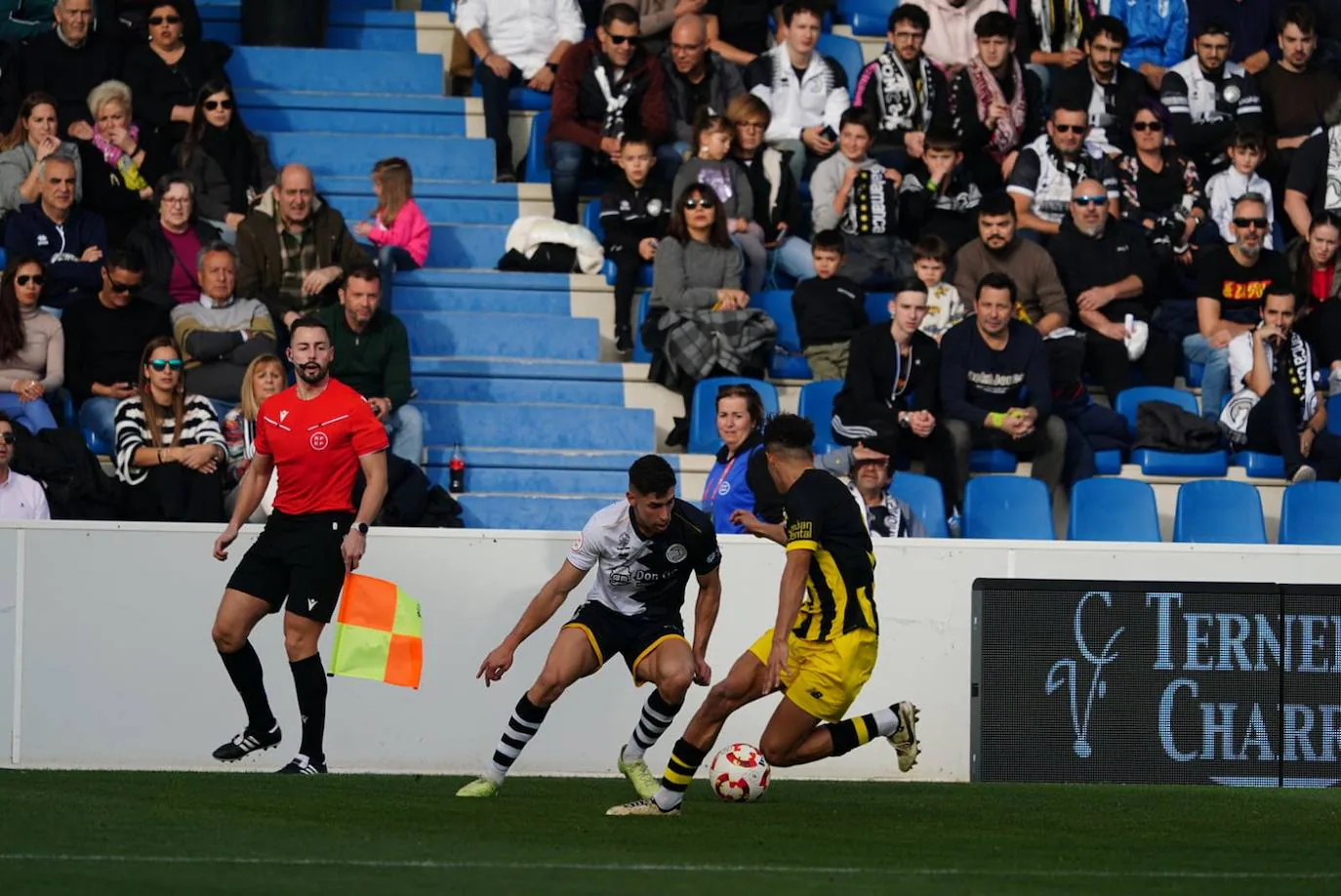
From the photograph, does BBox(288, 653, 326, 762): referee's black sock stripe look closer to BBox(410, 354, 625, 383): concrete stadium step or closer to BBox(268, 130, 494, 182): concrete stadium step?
BBox(410, 354, 625, 383): concrete stadium step

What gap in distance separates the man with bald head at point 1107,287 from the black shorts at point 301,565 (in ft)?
21.9

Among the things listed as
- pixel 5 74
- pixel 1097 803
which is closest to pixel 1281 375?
pixel 1097 803

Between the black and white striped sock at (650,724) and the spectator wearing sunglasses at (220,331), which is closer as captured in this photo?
the black and white striped sock at (650,724)

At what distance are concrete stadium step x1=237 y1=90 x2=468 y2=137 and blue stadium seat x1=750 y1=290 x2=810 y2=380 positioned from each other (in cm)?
300

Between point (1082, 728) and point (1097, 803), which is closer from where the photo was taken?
point (1097, 803)

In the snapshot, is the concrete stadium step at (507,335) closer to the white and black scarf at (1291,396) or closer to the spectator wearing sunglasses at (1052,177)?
the spectator wearing sunglasses at (1052,177)

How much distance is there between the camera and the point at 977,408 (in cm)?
1388

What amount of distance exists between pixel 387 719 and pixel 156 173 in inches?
192

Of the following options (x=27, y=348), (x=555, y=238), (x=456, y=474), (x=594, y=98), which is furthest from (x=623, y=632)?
(x=594, y=98)

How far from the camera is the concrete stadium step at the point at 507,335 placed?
15117 millimetres

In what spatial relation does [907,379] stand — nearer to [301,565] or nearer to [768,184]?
[768,184]

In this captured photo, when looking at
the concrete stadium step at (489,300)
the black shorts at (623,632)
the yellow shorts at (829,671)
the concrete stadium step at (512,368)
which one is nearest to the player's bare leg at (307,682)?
the black shorts at (623,632)

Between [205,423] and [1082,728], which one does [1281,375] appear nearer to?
[1082,728]

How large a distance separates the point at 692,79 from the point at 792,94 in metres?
0.74
